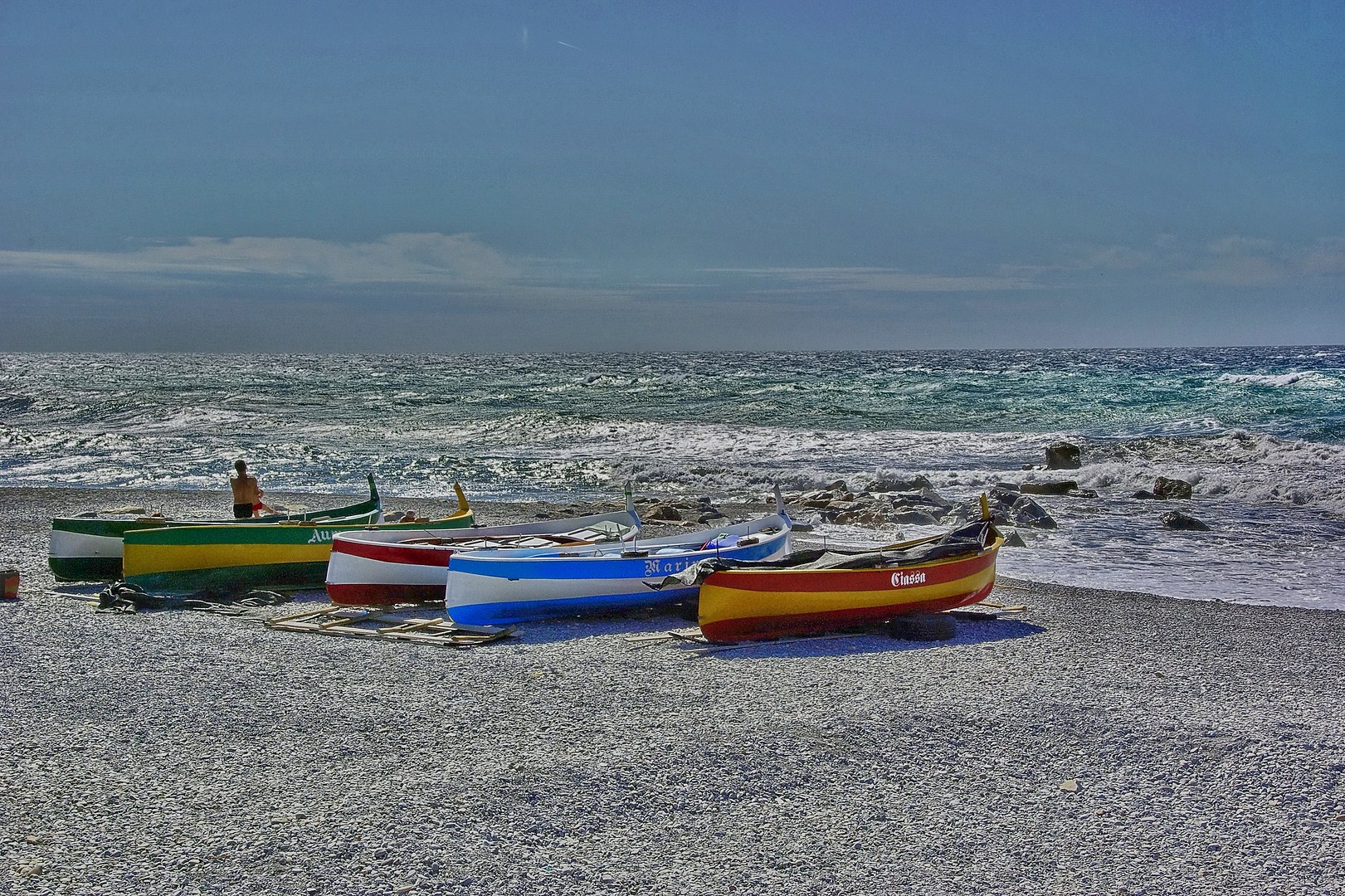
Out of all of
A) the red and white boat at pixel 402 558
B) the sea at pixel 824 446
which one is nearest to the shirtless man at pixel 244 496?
the red and white boat at pixel 402 558

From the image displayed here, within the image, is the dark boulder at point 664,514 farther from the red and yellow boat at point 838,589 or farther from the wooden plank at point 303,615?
the wooden plank at point 303,615

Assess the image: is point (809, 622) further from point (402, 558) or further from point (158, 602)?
point (158, 602)

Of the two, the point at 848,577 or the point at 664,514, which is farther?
the point at 664,514

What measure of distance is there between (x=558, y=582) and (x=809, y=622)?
106 inches

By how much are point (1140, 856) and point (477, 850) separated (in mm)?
3648

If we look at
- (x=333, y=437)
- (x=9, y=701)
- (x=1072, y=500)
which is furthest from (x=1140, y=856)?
(x=333, y=437)

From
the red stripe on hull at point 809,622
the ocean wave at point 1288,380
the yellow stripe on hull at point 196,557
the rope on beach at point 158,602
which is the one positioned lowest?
Answer: the rope on beach at point 158,602

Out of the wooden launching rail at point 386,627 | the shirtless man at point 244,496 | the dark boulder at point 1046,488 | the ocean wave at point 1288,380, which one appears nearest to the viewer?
the wooden launching rail at point 386,627

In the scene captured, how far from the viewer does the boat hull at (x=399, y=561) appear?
11.9 metres

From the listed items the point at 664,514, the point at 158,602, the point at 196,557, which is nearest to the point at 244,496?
the point at 196,557

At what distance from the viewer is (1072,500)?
22344 millimetres

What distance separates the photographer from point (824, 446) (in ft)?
115

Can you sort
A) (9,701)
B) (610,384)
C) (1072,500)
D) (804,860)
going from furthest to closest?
(610,384), (1072,500), (9,701), (804,860)

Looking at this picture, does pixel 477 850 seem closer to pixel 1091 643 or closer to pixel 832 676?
pixel 832 676
